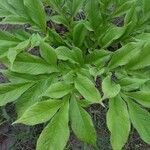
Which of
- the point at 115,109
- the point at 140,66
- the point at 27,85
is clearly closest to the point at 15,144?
the point at 27,85

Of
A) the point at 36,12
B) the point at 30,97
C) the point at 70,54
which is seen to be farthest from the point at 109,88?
the point at 36,12

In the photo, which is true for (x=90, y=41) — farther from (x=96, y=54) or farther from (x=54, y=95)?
(x=54, y=95)

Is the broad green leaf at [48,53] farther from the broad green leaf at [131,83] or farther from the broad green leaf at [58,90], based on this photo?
the broad green leaf at [131,83]

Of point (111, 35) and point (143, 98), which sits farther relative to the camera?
point (111, 35)

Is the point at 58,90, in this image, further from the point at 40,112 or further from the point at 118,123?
the point at 118,123

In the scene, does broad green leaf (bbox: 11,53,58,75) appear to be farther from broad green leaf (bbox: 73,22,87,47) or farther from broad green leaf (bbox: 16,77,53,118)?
broad green leaf (bbox: 73,22,87,47)

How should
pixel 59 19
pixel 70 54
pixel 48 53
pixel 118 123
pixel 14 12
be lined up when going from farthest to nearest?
pixel 59 19 < pixel 14 12 < pixel 70 54 < pixel 48 53 < pixel 118 123
